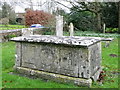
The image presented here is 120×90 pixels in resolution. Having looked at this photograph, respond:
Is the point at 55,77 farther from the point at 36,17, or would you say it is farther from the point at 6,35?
the point at 36,17

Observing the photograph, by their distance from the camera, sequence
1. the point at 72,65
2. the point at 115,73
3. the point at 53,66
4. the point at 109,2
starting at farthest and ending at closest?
the point at 109,2
the point at 115,73
the point at 53,66
the point at 72,65

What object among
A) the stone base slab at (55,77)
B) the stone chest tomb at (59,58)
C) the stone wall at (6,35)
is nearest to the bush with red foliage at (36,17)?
the stone wall at (6,35)

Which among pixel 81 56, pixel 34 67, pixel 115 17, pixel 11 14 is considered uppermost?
pixel 11 14

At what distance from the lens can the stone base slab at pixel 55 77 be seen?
162 inches

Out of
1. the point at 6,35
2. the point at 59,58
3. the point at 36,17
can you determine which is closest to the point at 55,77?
the point at 59,58

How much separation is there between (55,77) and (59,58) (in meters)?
0.57

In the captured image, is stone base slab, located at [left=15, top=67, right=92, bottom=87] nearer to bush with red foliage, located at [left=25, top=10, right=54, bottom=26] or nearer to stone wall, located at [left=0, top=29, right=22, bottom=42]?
stone wall, located at [left=0, top=29, right=22, bottom=42]

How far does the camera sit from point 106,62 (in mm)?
6598

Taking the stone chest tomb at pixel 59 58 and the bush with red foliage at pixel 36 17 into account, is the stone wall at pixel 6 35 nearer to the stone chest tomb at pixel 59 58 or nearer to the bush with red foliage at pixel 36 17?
the stone chest tomb at pixel 59 58

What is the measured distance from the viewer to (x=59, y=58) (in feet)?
14.5

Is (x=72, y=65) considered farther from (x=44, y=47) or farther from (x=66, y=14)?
(x=66, y=14)

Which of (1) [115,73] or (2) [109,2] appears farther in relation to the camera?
(2) [109,2]

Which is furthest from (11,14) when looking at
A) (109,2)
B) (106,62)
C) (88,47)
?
(88,47)

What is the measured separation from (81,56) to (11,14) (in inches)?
993
